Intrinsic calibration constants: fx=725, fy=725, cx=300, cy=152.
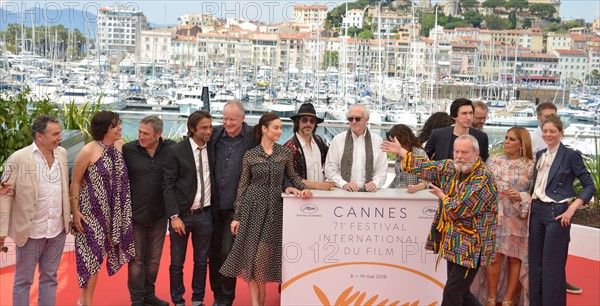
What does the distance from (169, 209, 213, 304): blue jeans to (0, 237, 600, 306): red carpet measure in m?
0.23

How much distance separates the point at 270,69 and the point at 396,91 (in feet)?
26.4

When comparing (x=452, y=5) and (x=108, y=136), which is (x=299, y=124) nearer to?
(x=108, y=136)

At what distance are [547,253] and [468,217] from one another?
852 mm

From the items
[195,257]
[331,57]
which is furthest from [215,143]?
[331,57]

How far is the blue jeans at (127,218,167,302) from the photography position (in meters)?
4.96

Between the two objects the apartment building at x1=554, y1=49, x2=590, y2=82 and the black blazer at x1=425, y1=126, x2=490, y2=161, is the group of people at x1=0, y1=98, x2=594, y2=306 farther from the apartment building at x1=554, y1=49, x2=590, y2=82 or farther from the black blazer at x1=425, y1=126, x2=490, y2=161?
the apartment building at x1=554, y1=49, x2=590, y2=82

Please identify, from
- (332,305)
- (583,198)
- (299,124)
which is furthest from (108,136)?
(583,198)

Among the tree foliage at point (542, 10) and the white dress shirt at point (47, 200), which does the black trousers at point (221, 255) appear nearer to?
the white dress shirt at point (47, 200)

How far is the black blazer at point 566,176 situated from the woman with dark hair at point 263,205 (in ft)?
5.24

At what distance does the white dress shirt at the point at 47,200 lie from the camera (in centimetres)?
442

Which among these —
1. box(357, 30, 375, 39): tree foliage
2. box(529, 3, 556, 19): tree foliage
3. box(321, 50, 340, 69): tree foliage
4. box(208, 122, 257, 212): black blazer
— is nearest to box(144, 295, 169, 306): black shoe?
box(208, 122, 257, 212): black blazer

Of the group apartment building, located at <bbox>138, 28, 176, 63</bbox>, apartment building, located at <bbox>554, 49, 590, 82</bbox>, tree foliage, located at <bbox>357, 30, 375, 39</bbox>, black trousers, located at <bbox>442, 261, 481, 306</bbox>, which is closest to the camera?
black trousers, located at <bbox>442, 261, 481, 306</bbox>

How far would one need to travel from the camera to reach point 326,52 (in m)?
46.9

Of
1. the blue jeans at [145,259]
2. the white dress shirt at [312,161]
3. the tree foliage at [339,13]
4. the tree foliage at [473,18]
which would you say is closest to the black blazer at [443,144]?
the white dress shirt at [312,161]
